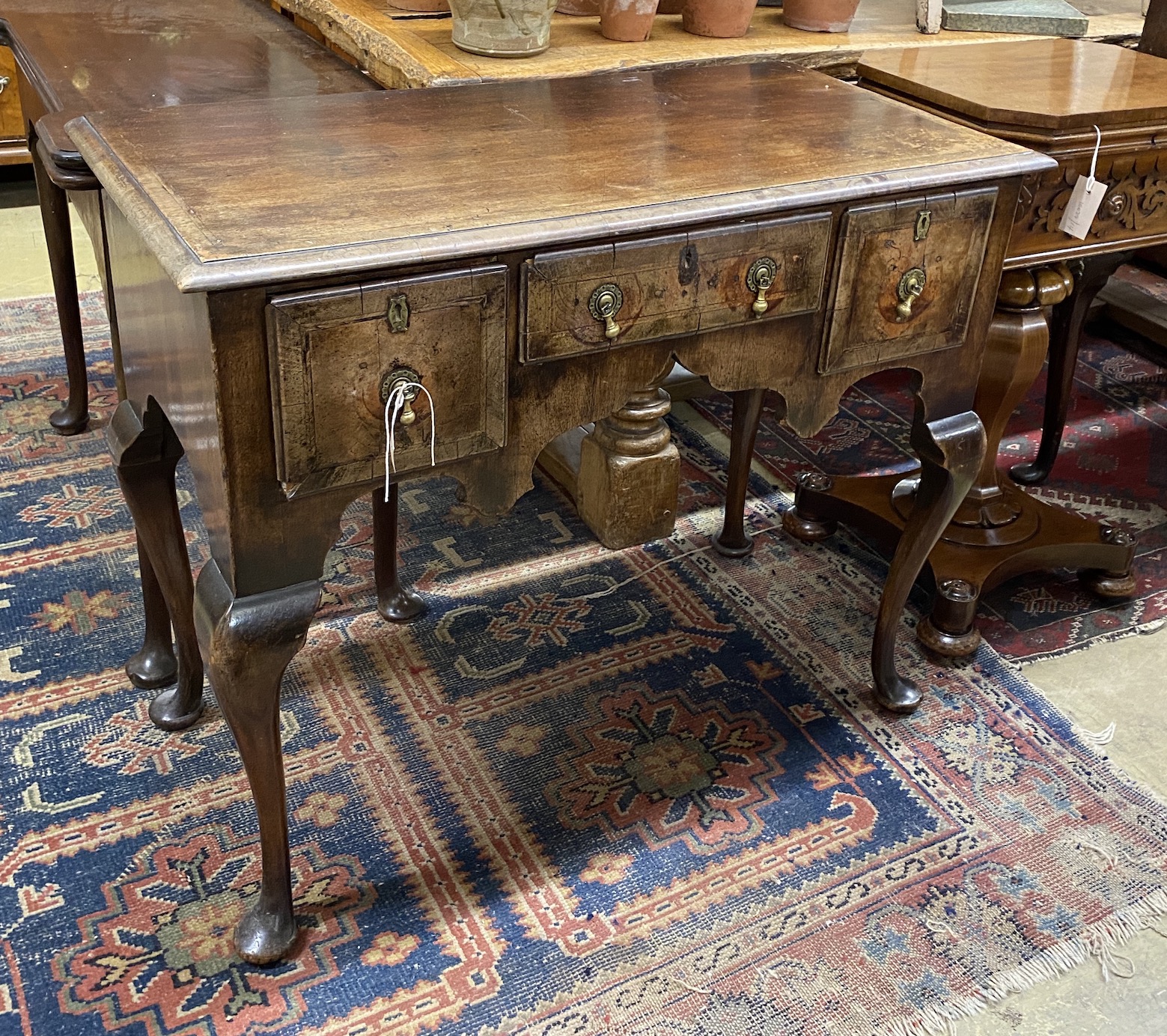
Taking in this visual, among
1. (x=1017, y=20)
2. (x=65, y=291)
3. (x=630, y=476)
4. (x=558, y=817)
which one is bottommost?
(x=558, y=817)

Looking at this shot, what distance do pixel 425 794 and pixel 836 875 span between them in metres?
0.59

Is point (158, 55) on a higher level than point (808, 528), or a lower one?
higher

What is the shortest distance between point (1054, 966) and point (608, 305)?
1005mm

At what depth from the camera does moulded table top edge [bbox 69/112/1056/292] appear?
1.07m

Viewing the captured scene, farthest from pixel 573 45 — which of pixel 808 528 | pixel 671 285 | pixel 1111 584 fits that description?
pixel 1111 584

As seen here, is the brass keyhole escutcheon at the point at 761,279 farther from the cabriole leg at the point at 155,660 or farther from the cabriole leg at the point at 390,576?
the cabriole leg at the point at 155,660

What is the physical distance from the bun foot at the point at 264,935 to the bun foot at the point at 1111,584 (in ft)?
5.10

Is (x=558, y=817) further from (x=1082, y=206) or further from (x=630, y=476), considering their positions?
(x=1082, y=206)

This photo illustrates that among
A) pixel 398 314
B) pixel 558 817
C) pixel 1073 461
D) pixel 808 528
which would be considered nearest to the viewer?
pixel 398 314

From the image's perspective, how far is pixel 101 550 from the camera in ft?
7.25

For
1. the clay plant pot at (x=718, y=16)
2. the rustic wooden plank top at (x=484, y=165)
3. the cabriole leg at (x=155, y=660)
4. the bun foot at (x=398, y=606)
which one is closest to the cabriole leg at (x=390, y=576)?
the bun foot at (x=398, y=606)

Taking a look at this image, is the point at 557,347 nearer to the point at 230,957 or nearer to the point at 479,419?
the point at 479,419

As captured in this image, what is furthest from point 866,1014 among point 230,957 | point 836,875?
point 230,957

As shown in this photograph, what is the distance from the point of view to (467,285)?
3.92ft
